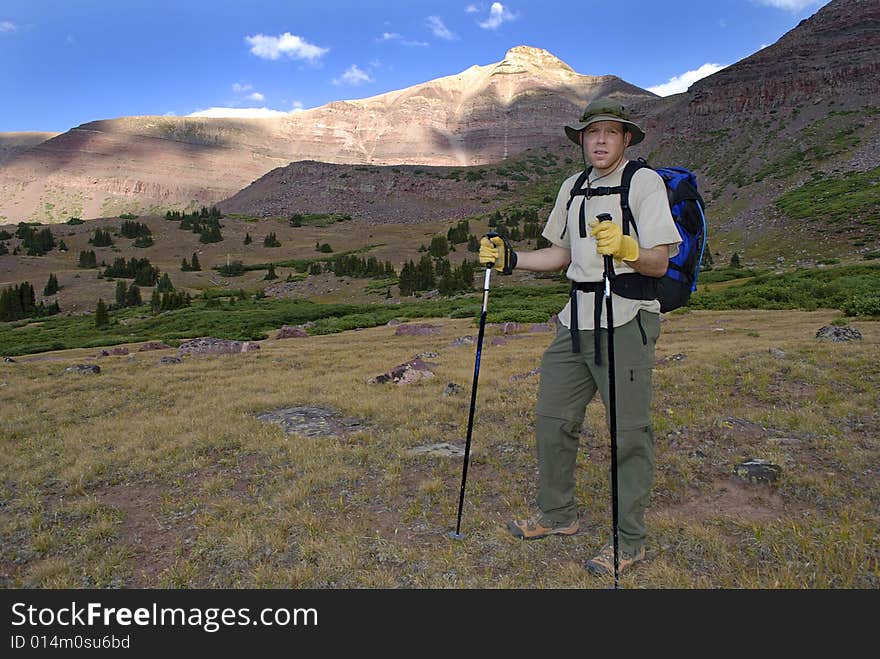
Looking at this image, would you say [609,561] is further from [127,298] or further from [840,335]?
[127,298]

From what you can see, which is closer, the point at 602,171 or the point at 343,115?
the point at 602,171

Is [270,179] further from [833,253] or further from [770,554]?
[770,554]

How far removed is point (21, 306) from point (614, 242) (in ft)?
150

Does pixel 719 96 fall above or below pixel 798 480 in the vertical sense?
above

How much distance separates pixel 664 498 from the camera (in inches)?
200

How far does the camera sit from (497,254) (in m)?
4.41

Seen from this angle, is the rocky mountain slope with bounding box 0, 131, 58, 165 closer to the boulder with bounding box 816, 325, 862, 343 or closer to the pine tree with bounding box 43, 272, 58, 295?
the pine tree with bounding box 43, 272, 58, 295

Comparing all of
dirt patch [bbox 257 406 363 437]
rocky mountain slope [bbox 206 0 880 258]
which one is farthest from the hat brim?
rocky mountain slope [bbox 206 0 880 258]

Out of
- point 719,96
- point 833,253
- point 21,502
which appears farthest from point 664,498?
point 719,96

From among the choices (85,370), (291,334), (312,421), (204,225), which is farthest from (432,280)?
(204,225)

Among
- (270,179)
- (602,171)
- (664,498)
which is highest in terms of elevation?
(270,179)

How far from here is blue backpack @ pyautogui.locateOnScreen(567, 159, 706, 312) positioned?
3785 mm

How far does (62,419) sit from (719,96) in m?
88.4
